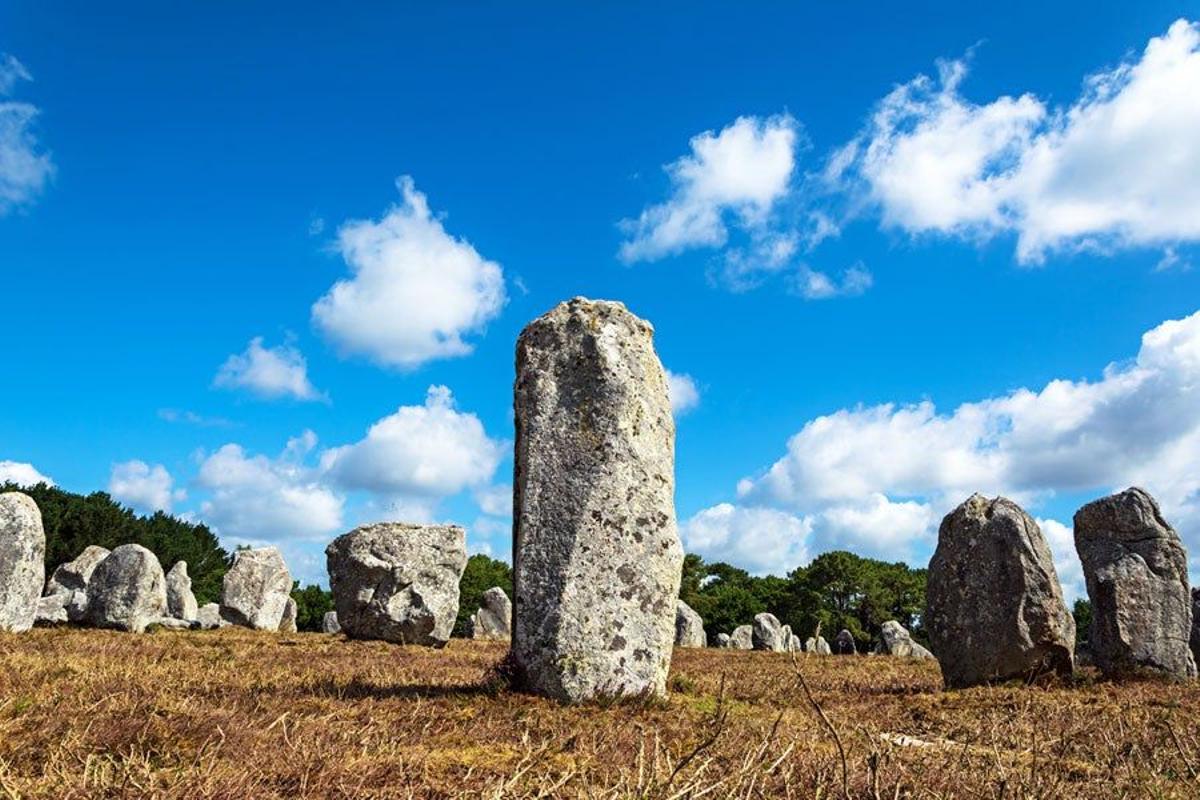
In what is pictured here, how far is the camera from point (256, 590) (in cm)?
3002

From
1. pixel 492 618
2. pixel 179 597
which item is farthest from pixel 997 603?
pixel 179 597

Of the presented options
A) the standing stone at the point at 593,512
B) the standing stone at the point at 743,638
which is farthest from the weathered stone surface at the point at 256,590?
the standing stone at the point at 593,512

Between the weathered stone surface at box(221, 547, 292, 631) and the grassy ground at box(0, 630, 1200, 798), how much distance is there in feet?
64.2

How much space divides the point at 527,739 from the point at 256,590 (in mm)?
27999

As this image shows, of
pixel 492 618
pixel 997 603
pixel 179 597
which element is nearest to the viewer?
A: pixel 997 603

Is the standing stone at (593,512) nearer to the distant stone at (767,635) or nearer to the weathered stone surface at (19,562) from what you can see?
the weathered stone surface at (19,562)

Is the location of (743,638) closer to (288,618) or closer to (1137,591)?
(288,618)

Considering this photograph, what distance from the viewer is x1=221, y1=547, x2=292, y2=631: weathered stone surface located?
1166 inches

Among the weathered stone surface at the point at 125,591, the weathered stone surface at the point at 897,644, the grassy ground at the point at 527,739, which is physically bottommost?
the grassy ground at the point at 527,739

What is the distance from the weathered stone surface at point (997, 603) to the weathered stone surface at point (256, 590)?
23826 mm

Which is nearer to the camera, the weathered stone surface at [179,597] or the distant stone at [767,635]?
the weathered stone surface at [179,597]

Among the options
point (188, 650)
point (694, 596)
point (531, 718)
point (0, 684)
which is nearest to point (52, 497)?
point (694, 596)

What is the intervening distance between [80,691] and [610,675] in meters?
4.45

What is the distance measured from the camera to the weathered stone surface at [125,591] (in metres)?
21.8
